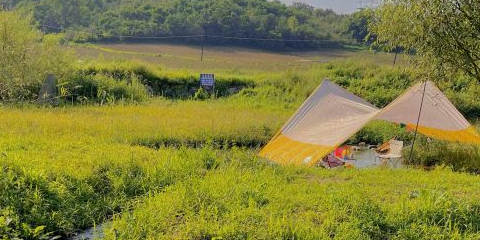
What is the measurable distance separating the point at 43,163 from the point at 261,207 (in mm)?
3874

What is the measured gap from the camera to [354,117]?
13367mm

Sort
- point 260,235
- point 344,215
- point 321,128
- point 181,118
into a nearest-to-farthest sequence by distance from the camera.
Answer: point 260,235 < point 344,215 < point 321,128 < point 181,118

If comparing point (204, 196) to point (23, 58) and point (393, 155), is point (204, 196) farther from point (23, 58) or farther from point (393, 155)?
point (23, 58)

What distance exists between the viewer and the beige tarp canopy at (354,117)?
12930 mm

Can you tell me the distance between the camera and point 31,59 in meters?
19.3

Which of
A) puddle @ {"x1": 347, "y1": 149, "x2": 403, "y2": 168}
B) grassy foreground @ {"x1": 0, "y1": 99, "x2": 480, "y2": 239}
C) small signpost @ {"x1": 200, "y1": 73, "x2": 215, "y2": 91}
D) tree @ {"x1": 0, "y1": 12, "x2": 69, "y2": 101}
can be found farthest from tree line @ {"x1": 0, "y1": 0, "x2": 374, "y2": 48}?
grassy foreground @ {"x1": 0, "y1": 99, "x2": 480, "y2": 239}

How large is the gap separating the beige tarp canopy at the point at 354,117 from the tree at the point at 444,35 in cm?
428

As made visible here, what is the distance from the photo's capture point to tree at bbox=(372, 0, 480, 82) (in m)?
8.00

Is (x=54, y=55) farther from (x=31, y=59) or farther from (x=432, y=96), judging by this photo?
(x=432, y=96)

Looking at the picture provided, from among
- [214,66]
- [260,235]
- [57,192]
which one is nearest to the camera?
[260,235]

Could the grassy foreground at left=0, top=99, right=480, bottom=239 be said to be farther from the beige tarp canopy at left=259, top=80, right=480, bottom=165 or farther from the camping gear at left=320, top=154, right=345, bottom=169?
the beige tarp canopy at left=259, top=80, right=480, bottom=165

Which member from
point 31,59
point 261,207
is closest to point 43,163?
point 261,207

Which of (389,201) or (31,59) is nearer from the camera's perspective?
(389,201)

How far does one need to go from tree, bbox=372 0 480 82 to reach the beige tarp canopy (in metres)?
4.28
